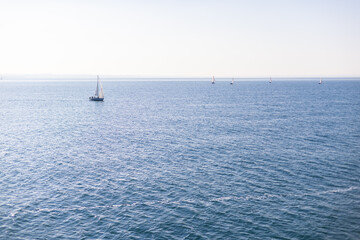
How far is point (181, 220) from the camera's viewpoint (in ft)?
128

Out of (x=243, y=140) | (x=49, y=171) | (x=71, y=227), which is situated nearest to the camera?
(x=71, y=227)

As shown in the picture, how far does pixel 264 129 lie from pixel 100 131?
169ft

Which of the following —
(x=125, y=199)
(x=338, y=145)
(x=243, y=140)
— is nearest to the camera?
(x=125, y=199)

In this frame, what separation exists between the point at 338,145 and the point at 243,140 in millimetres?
22444

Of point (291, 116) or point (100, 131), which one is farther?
point (291, 116)

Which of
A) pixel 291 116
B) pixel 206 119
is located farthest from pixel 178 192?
pixel 291 116

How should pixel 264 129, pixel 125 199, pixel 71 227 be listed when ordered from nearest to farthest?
1. pixel 71 227
2. pixel 125 199
3. pixel 264 129

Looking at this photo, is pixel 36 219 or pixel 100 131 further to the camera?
pixel 100 131

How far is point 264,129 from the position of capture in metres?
95.9

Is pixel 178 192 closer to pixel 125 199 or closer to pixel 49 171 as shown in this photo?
pixel 125 199

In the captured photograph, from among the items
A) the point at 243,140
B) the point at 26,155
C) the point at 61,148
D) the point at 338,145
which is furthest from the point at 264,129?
the point at 26,155

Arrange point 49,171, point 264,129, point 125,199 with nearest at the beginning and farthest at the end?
point 125,199 < point 49,171 < point 264,129

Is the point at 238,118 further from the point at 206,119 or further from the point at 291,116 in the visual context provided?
the point at 291,116

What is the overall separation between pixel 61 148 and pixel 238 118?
68638mm
